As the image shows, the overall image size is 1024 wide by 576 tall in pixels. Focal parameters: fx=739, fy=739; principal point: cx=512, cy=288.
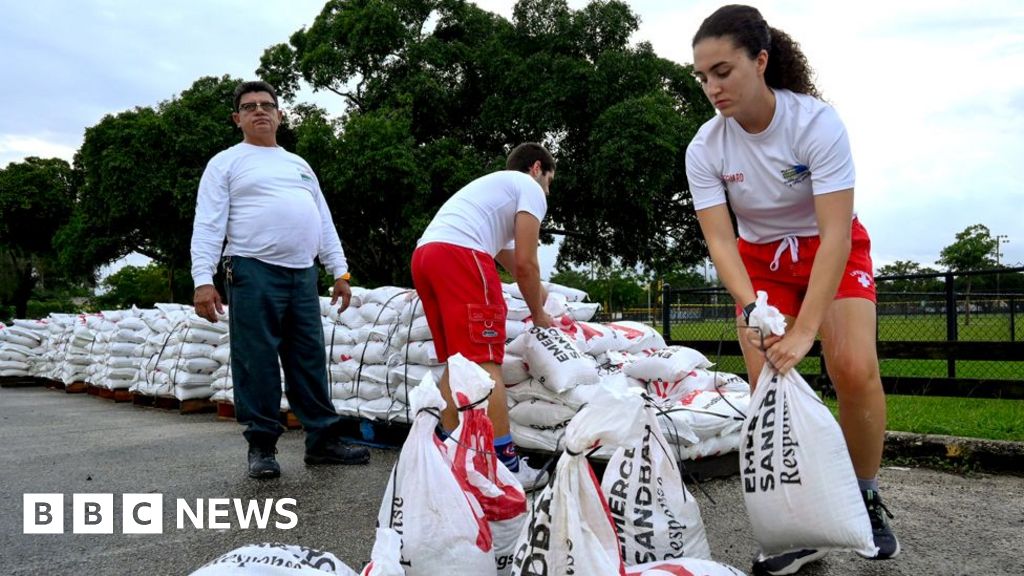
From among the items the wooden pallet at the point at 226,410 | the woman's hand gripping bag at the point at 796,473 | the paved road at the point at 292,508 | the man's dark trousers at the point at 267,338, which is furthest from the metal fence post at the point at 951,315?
the wooden pallet at the point at 226,410

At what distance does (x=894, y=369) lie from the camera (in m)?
8.25

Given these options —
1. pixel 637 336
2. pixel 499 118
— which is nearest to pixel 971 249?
pixel 499 118

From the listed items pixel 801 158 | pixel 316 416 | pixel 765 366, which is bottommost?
pixel 316 416

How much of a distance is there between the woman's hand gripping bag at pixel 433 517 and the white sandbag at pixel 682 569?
36 cm

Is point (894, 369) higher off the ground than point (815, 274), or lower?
lower

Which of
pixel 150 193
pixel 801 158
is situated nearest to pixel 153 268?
pixel 150 193

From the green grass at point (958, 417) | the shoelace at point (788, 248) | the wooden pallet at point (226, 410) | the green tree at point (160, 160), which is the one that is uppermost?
the green tree at point (160, 160)

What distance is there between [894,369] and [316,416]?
6.82 meters

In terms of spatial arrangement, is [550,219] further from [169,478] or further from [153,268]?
[153,268]

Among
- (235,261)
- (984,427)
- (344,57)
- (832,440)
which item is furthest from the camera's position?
(344,57)

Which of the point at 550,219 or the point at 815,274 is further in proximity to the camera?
the point at 550,219

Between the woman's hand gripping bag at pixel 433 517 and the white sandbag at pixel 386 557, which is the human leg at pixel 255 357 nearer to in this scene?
the woman's hand gripping bag at pixel 433 517

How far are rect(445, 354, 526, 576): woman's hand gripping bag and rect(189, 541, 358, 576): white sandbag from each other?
1.35 feet

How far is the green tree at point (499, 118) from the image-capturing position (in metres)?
15.8
